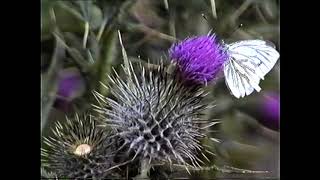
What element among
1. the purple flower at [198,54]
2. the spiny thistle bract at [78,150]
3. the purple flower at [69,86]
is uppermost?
the purple flower at [198,54]

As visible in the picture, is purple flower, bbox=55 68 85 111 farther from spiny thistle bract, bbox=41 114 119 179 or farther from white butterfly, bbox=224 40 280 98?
white butterfly, bbox=224 40 280 98

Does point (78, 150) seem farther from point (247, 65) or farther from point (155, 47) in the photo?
point (247, 65)

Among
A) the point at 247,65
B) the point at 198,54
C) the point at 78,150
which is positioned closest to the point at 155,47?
the point at 198,54

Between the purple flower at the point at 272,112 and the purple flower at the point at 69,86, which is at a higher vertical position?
the purple flower at the point at 69,86

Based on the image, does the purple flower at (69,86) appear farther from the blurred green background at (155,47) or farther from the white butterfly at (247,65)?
the white butterfly at (247,65)

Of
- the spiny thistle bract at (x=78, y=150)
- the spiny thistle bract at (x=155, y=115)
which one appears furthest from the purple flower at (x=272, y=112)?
the spiny thistle bract at (x=78, y=150)

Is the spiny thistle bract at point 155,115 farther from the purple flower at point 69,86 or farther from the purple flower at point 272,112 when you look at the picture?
the purple flower at point 272,112
